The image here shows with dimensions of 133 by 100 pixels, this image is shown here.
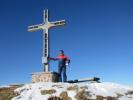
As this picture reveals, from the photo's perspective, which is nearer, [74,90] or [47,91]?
[74,90]

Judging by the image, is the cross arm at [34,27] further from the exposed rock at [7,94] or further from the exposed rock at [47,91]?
the exposed rock at [47,91]

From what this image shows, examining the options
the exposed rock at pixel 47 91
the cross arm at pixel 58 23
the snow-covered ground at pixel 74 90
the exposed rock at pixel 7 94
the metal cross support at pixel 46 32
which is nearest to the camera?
the snow-covered ground at pixel 74 90

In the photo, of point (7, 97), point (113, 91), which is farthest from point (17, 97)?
point (113, 91)

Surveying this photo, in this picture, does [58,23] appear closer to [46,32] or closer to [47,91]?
[46,32]

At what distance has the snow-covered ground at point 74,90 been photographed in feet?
50.3

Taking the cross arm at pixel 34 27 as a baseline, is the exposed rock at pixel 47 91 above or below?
below

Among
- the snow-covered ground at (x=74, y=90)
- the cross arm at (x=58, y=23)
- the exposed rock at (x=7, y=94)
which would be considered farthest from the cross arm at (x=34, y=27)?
the snow-covered ground at (x=74, y=90)

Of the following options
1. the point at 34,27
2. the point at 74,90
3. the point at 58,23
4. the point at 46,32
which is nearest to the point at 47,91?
the point at 74,90

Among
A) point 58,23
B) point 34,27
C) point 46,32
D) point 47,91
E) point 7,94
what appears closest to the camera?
point 47,91

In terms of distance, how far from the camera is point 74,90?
→ 15.6 metres

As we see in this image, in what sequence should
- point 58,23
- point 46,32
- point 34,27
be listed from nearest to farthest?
point 58,23, point 46,32, point 34,27

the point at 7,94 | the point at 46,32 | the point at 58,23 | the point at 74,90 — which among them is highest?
the point at 58,23

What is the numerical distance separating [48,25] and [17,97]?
904 centimetres

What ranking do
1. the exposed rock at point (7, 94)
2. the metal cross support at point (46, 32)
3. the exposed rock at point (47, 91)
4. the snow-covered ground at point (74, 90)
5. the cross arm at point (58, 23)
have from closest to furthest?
the snow-covered ground at point (74, 90)
the exposed rock at point (47, 91)
the exposed rock at point (7, 94)
the metal cross support at point (46, 32)
the cross arm at point (58, 23)
